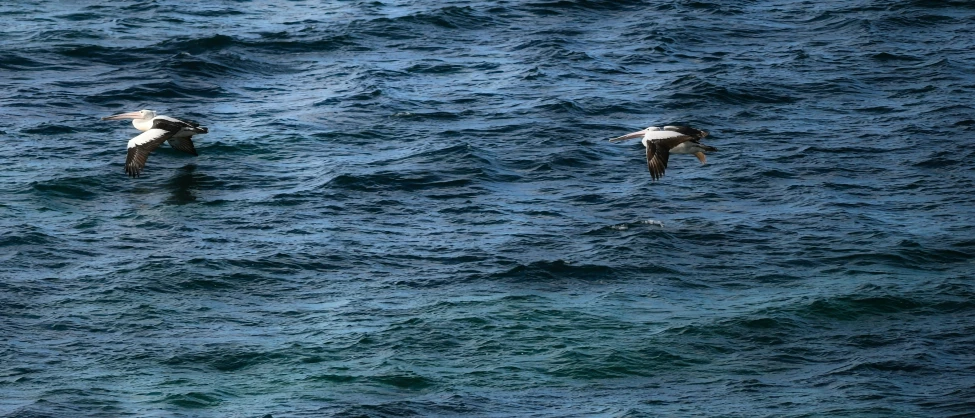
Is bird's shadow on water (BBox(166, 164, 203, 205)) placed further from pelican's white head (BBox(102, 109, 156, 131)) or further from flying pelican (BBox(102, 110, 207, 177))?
pelican's white head (BBox(102, 109, 156, 131))

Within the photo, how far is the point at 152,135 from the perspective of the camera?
25.2 metres

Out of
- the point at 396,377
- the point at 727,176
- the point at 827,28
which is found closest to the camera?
the point at 396,377

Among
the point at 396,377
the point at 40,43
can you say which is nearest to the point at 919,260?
the point at 396,377

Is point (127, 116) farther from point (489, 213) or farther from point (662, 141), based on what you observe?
point (662, 141)

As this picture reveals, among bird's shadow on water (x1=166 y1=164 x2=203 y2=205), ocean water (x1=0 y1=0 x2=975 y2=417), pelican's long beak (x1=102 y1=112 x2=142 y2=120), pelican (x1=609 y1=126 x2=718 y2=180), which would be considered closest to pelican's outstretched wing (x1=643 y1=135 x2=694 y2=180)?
pelican (x1=609 y1=126 x2=718 y2=180)

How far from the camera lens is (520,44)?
33.7 meters

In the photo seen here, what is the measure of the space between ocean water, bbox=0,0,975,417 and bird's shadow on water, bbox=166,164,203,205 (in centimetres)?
10

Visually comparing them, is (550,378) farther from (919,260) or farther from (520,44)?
(520,44)

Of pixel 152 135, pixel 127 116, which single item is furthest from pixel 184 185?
pixel 127 116

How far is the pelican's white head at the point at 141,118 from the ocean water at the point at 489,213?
0.73 meters

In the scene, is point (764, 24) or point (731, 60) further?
point (764, 24)

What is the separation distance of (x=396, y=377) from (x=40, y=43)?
1774 cm

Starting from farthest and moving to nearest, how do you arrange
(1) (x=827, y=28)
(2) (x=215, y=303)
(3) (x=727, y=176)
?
1. (1) (x=827, y=28)
2. (3) (x=727, y=176)
3. (2) (x=215, y=303)

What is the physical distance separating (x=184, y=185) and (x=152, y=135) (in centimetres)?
98
